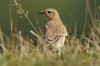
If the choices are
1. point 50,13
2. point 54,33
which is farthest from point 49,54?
point 50,13

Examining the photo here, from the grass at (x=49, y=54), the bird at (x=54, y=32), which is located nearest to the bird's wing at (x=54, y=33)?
the bird at (x=54, y=32)

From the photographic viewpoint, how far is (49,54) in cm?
997

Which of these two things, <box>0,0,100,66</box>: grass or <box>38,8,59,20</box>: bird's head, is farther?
<box>38,8,59,20</box>: bird's head

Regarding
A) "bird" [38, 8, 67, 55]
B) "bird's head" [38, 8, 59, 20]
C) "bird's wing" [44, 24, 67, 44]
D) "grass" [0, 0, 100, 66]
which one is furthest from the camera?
"bird's head" [38, 8, 59, 20]

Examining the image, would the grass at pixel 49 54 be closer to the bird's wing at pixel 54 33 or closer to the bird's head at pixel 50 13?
the bird's wing at pixel 54 33

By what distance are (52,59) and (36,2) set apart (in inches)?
1074

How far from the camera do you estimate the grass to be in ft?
30.2

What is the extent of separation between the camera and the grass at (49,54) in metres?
9.21

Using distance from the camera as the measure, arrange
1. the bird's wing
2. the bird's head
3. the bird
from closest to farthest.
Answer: the bird → the bird's wing → the bird's head

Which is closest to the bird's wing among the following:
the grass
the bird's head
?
the bird's head

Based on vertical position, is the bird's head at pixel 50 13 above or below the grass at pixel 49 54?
below

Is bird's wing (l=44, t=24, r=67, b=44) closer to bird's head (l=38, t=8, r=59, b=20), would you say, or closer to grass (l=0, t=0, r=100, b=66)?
bird's head (l=38, t=8, r=59, b=20)

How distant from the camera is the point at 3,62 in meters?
9.27

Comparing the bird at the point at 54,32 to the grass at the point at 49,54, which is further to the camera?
the bird at the point at 54,32
